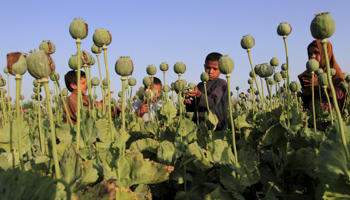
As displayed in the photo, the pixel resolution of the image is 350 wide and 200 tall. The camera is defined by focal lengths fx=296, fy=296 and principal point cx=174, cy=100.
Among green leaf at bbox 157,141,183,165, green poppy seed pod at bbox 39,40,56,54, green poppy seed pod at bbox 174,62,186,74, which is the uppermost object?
green poppy seed pod at bbox 39,40,56,54

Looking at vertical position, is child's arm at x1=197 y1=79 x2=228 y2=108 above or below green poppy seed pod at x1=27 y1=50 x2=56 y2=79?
below

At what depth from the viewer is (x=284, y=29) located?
6.02 ft

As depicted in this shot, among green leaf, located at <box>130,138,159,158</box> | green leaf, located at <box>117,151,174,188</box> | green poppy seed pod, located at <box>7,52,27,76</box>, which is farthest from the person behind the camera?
green leaf, located at <box>130,138,159,158</box>

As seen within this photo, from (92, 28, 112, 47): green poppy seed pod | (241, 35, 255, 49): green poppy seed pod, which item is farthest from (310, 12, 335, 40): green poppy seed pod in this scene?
(92, 28, 112, 47): green poppy seed pod

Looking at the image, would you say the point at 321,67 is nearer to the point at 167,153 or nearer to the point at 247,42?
the point at 247,42

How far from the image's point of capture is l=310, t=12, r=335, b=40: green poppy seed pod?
3.56ft

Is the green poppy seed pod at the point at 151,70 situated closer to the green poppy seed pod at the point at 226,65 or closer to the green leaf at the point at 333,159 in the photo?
the green poppy seed pod at the point at 226,65

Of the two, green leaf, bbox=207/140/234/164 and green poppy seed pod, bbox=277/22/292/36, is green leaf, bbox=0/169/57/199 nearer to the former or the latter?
green leaf, bbox=207/140/234/164

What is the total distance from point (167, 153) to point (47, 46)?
0.94 metres

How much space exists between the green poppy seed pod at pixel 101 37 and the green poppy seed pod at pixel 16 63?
41 cm

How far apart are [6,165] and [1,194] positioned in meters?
→ 0.70

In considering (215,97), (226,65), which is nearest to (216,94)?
(215,97)

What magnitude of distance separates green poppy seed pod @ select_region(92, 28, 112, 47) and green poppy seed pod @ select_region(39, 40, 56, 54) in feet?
1.14

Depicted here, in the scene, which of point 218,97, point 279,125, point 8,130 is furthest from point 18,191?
point 218,97
